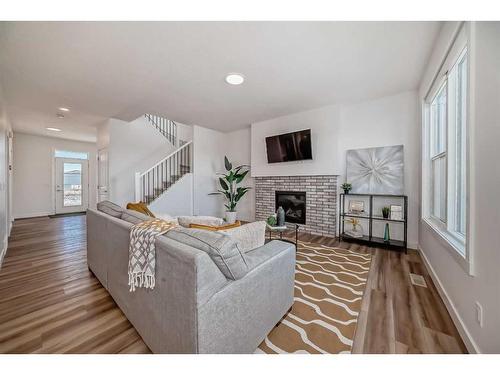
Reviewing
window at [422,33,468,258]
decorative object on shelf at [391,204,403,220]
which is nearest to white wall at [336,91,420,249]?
decorative object on shelf at [391,204,403,220]

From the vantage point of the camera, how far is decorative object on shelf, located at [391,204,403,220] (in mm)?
3195

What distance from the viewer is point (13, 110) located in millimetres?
3986

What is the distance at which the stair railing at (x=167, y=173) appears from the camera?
482cm

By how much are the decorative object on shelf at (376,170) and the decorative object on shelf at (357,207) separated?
0.69 ft

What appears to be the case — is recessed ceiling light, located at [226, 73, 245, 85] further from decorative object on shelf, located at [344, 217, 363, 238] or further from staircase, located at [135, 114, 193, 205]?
decorative object on shelf, located at [344, 217, 363, 238]

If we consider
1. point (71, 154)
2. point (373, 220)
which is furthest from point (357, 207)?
point (71, 154)

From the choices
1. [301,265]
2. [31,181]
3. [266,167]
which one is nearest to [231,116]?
[266,167]

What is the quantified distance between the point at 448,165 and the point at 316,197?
2363mm

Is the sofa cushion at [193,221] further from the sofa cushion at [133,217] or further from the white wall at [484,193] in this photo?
the white wall at [484,193]

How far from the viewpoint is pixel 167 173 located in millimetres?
5270

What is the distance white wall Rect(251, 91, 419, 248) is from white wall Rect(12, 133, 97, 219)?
574 cm
